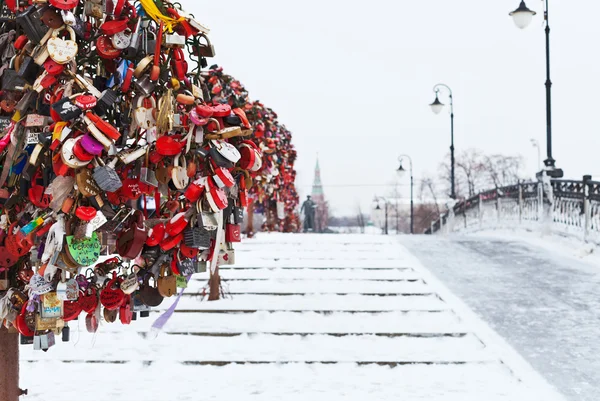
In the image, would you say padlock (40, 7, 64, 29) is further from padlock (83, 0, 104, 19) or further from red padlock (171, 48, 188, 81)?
red padlock (171, 48, 188, 81)

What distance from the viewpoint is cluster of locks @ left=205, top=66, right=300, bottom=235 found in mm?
8445

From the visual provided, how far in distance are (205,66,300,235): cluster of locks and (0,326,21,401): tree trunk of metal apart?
66.6 inches

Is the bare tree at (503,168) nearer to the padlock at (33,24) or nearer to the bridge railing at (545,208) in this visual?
the bridge railing at (545,208)

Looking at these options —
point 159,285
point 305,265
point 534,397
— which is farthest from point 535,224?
point 159,285

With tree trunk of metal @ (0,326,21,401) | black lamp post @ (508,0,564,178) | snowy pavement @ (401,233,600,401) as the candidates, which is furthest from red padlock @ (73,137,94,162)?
black lamp post @ (508,0,564,178)

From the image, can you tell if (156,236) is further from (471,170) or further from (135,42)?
(471,170)

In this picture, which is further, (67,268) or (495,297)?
(495,297)

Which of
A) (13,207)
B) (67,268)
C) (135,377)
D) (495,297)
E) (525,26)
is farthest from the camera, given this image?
(525,26)

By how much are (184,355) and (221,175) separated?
3.46 metres

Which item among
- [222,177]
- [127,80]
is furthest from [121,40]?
[222,177]

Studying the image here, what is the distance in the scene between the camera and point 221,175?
2.47 metres

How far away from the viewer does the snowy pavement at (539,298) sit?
5117mm

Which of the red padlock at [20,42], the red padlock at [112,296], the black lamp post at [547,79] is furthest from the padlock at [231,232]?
the black lamp post at [547,79]

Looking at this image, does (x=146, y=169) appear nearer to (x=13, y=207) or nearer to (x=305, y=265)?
(x=13, y=207)
